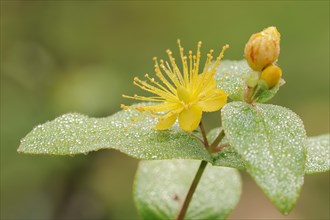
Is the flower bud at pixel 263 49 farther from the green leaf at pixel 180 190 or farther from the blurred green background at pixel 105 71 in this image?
the blurred green background at pixel 105 71

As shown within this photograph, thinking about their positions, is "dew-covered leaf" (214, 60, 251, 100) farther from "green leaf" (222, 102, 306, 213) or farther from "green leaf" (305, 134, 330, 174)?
"green leaf" (305, 134, 330, 174)

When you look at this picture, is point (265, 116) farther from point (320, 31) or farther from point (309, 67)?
point (320, 31)

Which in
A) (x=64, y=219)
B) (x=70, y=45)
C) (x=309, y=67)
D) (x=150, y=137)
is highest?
(x=150, y=137)

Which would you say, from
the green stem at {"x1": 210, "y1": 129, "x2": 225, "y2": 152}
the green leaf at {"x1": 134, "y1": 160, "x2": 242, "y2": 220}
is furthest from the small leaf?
the green leaf at {"x1": 134, "y1": 160, "x2": 242, "y2": 220}

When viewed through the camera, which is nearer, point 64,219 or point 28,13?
point 64,219

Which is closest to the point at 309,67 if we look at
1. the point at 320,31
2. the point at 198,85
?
the point at 320,31

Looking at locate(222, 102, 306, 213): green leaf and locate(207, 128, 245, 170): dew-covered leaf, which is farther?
locate(207, 128, 245, 170): dew-covered leaf

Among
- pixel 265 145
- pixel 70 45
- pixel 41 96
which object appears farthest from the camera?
pixel 70 45
